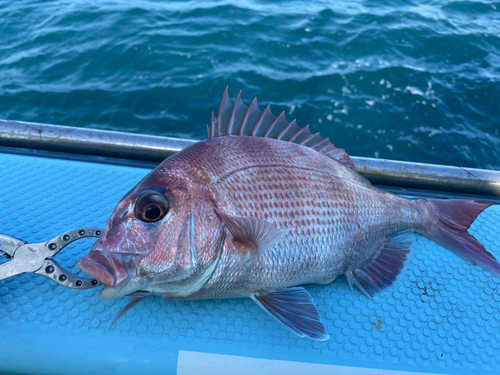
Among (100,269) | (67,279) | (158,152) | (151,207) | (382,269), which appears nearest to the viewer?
(100,269)

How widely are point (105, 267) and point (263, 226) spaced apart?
1.75 feet

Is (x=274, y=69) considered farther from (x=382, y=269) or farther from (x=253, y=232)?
(x=253, y=232)

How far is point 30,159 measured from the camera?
2.20 metres

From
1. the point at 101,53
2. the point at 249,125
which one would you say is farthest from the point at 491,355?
the point at 101,53

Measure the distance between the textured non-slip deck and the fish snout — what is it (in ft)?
1.22

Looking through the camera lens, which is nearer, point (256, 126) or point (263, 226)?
point (263, 226)

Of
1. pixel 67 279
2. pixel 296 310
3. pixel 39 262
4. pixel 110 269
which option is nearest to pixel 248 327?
pixel 296 310

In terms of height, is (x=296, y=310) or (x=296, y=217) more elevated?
(x=296, y=217)

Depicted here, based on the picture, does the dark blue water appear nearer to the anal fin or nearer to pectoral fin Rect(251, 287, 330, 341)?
the anal fin

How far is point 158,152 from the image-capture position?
245 centimetres

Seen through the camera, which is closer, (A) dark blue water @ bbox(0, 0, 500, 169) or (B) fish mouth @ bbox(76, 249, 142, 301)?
(B) fish mouth @ bbox(76, 249, 142, 301)

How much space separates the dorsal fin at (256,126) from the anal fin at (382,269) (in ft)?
1.47

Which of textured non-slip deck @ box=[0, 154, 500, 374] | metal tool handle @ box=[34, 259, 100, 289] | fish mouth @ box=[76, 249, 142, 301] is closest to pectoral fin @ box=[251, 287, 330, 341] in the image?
textured non-slip deck @ box=[0, 154, 500, 374]

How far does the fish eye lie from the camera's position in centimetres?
123
